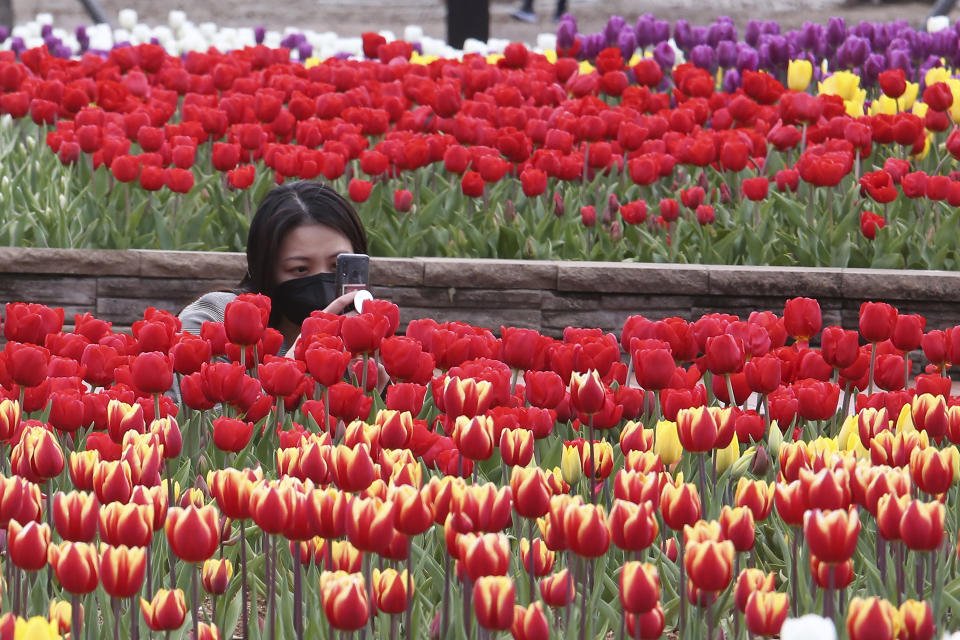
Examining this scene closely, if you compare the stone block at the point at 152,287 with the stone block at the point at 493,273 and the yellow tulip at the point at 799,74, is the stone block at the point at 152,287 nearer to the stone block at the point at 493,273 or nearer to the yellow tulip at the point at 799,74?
the stone block at the point at 493,273

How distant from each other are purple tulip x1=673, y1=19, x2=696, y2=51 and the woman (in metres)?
5.28

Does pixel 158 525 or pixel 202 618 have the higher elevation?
pixel 158 525

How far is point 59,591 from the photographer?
101 inches

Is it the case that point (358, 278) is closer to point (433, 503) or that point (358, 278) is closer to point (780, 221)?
point (433, 503)

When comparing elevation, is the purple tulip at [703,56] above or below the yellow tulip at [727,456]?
above

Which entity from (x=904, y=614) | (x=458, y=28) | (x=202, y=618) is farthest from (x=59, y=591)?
(x=458, y=28)

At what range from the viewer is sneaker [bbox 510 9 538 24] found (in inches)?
811

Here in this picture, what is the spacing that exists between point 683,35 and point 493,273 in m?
4.31

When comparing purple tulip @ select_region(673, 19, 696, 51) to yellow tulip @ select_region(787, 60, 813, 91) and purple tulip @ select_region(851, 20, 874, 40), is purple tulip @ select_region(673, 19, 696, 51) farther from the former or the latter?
yellow tulip @ select_region(787, 60, 813, 91)

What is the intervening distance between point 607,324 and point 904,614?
3993mm

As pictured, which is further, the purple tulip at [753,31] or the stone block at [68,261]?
the purple tulip at [753,31]

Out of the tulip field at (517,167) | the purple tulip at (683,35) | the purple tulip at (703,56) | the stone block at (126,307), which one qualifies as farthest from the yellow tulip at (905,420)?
the purple tulip at (683,35)

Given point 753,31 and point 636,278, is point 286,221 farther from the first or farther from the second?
point 753,31

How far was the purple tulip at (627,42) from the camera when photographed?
9.16 metres
